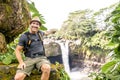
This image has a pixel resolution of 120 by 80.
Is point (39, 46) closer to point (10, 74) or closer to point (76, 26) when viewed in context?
point (10, 74)

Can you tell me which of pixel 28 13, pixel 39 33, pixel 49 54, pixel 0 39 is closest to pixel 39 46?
pixel 39 33

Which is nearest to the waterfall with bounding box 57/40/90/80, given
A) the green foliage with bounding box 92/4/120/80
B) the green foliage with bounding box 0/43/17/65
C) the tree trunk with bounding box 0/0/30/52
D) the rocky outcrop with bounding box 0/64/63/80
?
the tree trunk with bounding box 0/0/30/52

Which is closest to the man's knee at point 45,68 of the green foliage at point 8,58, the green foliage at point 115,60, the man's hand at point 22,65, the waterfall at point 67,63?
the man's hand at point 22,65

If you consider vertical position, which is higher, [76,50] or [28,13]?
[28,13]

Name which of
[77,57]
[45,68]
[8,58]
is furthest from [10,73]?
[77,57]

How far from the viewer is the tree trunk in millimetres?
5945

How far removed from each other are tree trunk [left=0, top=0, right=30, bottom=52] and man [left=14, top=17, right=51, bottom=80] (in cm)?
134

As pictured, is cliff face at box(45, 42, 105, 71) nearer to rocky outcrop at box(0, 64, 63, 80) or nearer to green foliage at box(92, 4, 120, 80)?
rocky outcrop at box(0, 64, 63, 80)

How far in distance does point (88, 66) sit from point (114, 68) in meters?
19.5

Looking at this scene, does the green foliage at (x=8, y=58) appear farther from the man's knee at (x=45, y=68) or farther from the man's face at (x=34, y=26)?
the man's face at (x=34, y=26)

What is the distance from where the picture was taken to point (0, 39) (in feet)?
19.1

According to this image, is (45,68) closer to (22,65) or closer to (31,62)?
(31,62)

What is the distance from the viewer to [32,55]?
15.2 feet

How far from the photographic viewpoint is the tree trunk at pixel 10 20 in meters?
5.95
